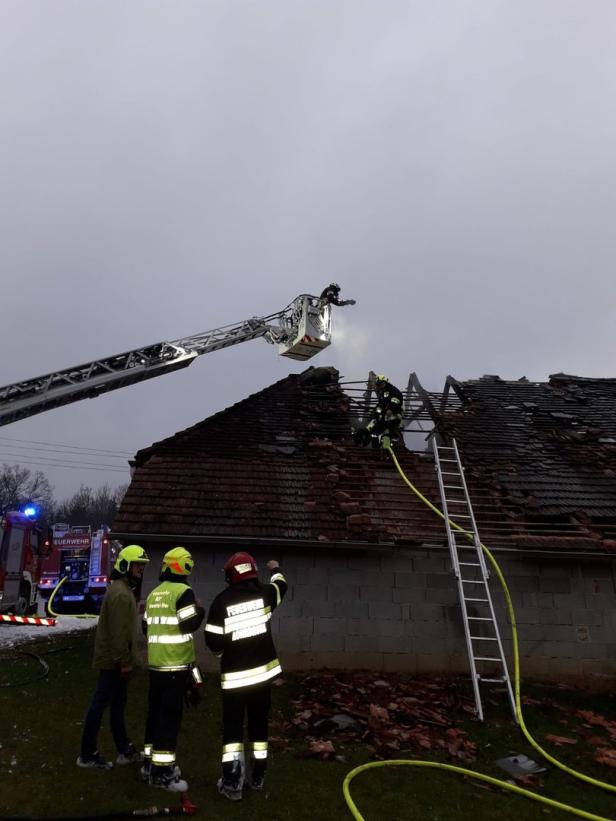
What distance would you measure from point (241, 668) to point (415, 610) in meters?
4.13

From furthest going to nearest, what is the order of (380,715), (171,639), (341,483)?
(341,483)
(380,715)
(171,639)

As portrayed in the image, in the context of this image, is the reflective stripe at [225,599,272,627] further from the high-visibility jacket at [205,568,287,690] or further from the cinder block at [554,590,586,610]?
the cinder block at [554,590,586,610]

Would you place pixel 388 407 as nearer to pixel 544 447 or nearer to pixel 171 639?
pixel 544 447

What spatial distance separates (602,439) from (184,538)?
8.53 m


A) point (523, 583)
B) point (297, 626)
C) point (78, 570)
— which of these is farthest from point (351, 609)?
point (78, 570)

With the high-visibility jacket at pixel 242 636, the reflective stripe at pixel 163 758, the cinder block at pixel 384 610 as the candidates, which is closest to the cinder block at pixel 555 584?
the cinder block at pixel 384 610

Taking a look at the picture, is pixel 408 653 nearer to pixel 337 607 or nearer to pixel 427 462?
pixel 337 607

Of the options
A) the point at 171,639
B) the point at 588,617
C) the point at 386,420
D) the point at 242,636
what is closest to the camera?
the point at 242,636

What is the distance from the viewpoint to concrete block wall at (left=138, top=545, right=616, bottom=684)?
721 cm

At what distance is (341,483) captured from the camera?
339 inches

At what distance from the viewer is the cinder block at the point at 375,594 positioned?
7430 mm

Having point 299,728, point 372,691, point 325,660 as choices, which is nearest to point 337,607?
point 325,660

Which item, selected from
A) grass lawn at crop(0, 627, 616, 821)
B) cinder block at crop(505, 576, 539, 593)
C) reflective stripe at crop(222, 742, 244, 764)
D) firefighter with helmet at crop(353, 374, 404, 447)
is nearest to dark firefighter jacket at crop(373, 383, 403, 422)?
firefighter with helmet at crop(353, 374, 404, 447)

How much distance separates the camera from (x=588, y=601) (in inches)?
293
